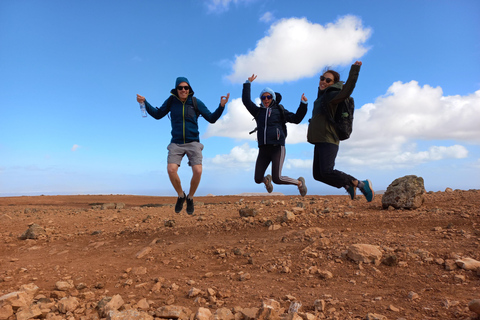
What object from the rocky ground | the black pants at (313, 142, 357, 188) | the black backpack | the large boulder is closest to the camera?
the rocky ground

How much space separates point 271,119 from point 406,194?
402cm

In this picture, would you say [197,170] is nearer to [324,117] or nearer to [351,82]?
[324,117]

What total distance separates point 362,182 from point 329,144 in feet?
3.15

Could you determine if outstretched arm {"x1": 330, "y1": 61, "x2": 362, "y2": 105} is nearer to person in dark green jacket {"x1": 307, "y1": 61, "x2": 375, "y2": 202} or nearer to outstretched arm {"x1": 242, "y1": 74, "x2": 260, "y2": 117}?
person in dark green jacket {"x1": 307, "y1": 61, "x2": 375, "y2": 202}

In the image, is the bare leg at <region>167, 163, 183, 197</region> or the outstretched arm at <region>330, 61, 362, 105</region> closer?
the outstretched arm at <region>330, 61, 362, 105</region>

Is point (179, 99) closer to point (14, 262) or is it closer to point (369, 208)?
point (14, 262)

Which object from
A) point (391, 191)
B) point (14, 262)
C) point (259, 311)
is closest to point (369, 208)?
point (391, 191)

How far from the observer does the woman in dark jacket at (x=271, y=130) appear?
661 centimetres

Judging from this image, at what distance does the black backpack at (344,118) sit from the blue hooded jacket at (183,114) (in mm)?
2277

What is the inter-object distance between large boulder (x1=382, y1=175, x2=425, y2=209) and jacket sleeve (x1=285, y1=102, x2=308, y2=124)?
3.36 m

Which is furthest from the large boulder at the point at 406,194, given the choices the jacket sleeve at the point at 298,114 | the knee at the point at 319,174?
the jacket sleeve at the point at 298,114

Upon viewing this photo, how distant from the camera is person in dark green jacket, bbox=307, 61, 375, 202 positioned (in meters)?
5.80

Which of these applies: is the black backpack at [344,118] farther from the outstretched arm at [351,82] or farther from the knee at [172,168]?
the knee at [172,168]

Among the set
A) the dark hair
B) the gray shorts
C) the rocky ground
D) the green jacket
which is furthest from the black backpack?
the gray shorts
